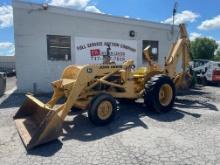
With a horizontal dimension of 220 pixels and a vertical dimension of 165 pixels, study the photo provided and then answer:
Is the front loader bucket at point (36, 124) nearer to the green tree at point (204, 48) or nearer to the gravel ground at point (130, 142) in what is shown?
the gravel ground at point (130, 142)

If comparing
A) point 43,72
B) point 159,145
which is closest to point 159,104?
point 159,145

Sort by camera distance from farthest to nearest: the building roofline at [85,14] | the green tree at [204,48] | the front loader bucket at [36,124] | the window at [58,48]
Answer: the green tree at [204,48]
the window at [58,48]
the building roofline at [85,14]
the front loader bucket at [36,124]

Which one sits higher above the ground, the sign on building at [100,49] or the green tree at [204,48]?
the green tree at [204,48]

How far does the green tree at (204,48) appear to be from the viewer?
170 ft

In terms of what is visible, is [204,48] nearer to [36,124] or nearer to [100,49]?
[100,49]

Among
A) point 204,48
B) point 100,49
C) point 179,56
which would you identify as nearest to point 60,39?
point 100,49

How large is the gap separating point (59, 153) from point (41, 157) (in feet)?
1.15

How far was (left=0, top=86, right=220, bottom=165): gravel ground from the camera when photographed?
183 inches

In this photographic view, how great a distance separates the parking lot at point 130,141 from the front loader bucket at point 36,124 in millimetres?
175

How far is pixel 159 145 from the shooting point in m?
5.25

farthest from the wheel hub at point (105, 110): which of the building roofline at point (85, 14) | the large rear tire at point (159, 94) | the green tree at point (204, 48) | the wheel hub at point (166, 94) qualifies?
the green tree at point (204, 48)

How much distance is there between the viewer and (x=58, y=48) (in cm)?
1268

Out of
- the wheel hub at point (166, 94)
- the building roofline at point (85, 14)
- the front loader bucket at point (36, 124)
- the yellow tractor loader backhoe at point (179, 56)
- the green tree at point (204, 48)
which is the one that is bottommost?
the front loader bucket at point (36, 124)

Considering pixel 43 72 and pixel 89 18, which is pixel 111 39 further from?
pixel 43 72
